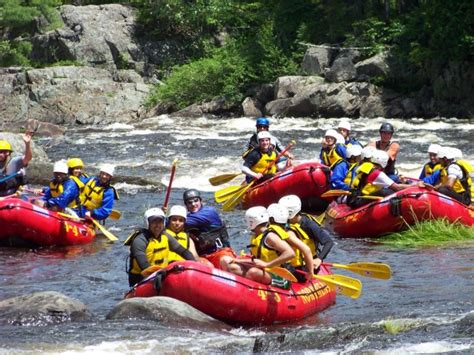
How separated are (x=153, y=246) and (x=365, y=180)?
4196 millimetres

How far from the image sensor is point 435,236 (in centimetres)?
1144

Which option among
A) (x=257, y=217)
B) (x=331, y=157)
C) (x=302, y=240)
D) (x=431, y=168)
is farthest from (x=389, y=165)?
(x=257, y=217)

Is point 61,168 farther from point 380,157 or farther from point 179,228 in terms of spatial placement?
point 380,157

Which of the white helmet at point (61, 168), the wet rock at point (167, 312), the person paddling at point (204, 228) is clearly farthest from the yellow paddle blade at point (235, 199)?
the wet rock at point (167, 312)

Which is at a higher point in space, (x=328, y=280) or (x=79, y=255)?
(x=328, y=280)

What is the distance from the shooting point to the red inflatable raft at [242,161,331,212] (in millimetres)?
13969

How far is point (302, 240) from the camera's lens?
882 cm

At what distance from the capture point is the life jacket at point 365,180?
39.5ft

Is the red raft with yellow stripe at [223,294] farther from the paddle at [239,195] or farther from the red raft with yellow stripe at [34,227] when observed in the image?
the paddle at [239,195]

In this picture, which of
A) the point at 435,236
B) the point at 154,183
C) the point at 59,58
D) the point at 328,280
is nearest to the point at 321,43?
the point at 59,58

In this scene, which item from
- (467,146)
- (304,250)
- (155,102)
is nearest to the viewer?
(304,250)

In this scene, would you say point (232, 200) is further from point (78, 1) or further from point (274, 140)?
point (78, 1)

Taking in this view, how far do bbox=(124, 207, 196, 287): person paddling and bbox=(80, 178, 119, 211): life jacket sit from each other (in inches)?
157

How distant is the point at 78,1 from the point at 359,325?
42656mm
